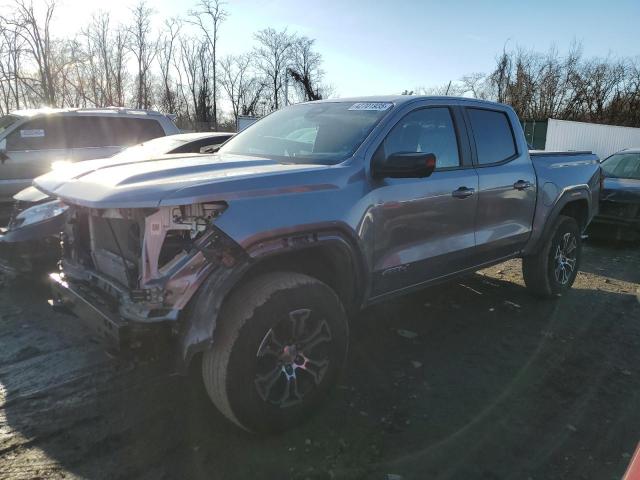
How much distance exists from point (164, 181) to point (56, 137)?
710cm

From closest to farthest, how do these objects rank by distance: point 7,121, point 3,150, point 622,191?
point 622,191 < point 3,150 < point 7,121

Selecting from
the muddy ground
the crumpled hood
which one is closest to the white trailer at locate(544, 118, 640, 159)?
the crumpled hood

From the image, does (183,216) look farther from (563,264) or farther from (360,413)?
(563,264)

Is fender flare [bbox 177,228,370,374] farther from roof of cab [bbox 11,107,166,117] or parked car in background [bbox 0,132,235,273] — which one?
roof of cab [bbox 11,107,166,117]

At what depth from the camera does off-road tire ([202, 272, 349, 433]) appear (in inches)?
98.0

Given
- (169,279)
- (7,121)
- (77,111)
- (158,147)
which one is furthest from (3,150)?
(169,279)

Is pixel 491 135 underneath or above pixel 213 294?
above

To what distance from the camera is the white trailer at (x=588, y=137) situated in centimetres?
2077

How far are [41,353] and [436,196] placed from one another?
3.25 metres

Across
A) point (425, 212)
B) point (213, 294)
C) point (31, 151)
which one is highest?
point (31, 151)

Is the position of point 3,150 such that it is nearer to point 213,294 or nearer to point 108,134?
point 108,134

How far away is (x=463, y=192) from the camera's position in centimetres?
379

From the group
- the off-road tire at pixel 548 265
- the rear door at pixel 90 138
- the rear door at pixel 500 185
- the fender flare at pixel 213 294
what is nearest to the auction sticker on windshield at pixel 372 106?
the rear door at pixel 500 185

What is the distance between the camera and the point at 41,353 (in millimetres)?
3770
